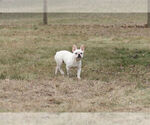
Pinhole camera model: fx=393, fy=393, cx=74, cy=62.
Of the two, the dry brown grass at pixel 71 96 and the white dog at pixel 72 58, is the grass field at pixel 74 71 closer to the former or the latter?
the dry brown grass at pixel 71 96

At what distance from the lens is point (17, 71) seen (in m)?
10.1

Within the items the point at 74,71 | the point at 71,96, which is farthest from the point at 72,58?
the point at 71,96

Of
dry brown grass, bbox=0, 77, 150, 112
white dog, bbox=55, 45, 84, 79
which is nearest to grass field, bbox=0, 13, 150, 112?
dry brown grass, bbox=0, 77, 150, 112

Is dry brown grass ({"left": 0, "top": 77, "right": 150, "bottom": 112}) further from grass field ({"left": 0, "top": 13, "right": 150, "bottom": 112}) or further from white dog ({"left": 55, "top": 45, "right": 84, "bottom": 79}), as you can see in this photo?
white dog ({"left": 55, "top": 45, "right": 84, "bottom": 79})

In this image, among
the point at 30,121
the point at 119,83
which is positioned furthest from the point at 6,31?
the point at 30,121

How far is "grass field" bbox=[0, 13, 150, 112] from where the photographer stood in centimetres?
705

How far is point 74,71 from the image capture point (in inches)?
413

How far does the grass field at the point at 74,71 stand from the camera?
7.05 meters

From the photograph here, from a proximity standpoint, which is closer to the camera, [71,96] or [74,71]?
[71,96]

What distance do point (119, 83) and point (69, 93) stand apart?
4.82ft

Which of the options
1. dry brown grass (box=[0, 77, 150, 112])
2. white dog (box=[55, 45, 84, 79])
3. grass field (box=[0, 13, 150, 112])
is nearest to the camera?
dry brown grass (box=[0, 77, 150, 112])

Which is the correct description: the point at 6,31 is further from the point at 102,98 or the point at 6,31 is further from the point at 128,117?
the point at 128,117

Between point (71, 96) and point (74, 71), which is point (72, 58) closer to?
point (74, 71)

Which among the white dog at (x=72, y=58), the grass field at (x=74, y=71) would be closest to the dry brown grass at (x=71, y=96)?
the grass field at (x=74, y=71)
